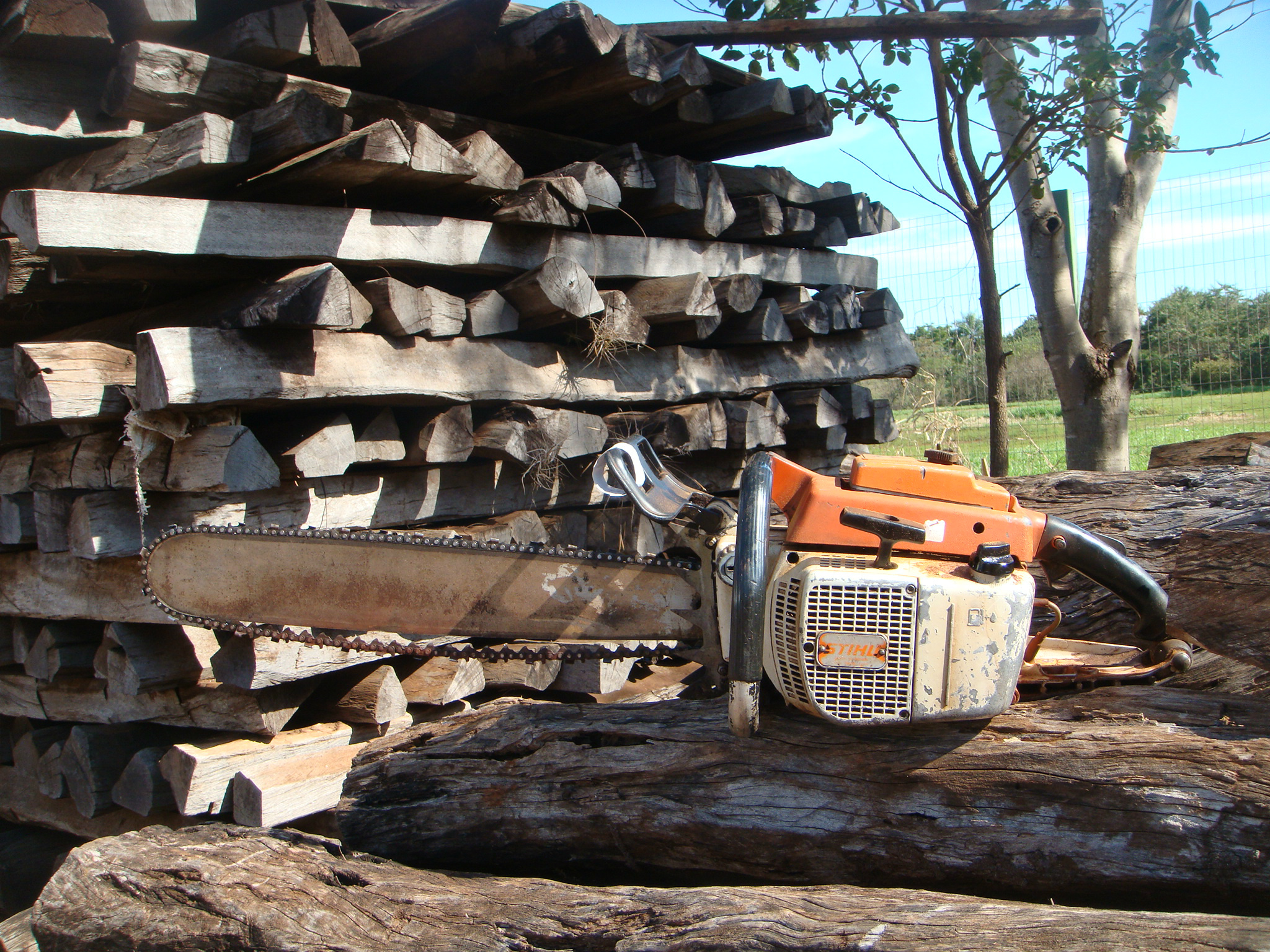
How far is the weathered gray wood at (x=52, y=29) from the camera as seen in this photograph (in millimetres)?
2145

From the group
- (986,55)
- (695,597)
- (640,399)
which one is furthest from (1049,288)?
(695,597)

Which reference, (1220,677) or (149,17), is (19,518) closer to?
(149,17)

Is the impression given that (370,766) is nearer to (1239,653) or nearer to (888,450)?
(1239,653)

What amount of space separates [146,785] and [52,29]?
2048 millimetres

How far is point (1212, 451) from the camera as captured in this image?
159 inches

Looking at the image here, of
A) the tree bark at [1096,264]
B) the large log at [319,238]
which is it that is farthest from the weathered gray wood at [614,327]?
the tree bark at [1096,264]

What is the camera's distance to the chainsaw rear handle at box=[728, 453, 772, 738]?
4.94 ft

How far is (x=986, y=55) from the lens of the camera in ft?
16.2

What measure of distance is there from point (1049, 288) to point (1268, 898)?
4015 mm

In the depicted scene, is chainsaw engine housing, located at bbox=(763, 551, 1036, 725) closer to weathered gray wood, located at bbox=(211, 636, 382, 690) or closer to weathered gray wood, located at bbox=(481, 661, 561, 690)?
weathered gray wood, located at bbox=(211, 636, 382, 690)

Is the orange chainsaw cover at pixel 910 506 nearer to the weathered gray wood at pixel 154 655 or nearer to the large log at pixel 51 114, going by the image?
the weathered gray wood at pixel 154 655

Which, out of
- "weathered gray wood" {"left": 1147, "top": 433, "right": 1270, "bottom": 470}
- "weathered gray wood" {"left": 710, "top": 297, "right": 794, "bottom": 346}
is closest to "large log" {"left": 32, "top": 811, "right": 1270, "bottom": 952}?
"weathered gray wood" {"left": 710, "top": 297, "right": 794, "bottom": 346}

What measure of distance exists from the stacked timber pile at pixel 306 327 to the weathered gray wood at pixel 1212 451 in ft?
6.72

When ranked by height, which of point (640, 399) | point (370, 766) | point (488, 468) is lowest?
point (370, 766)
